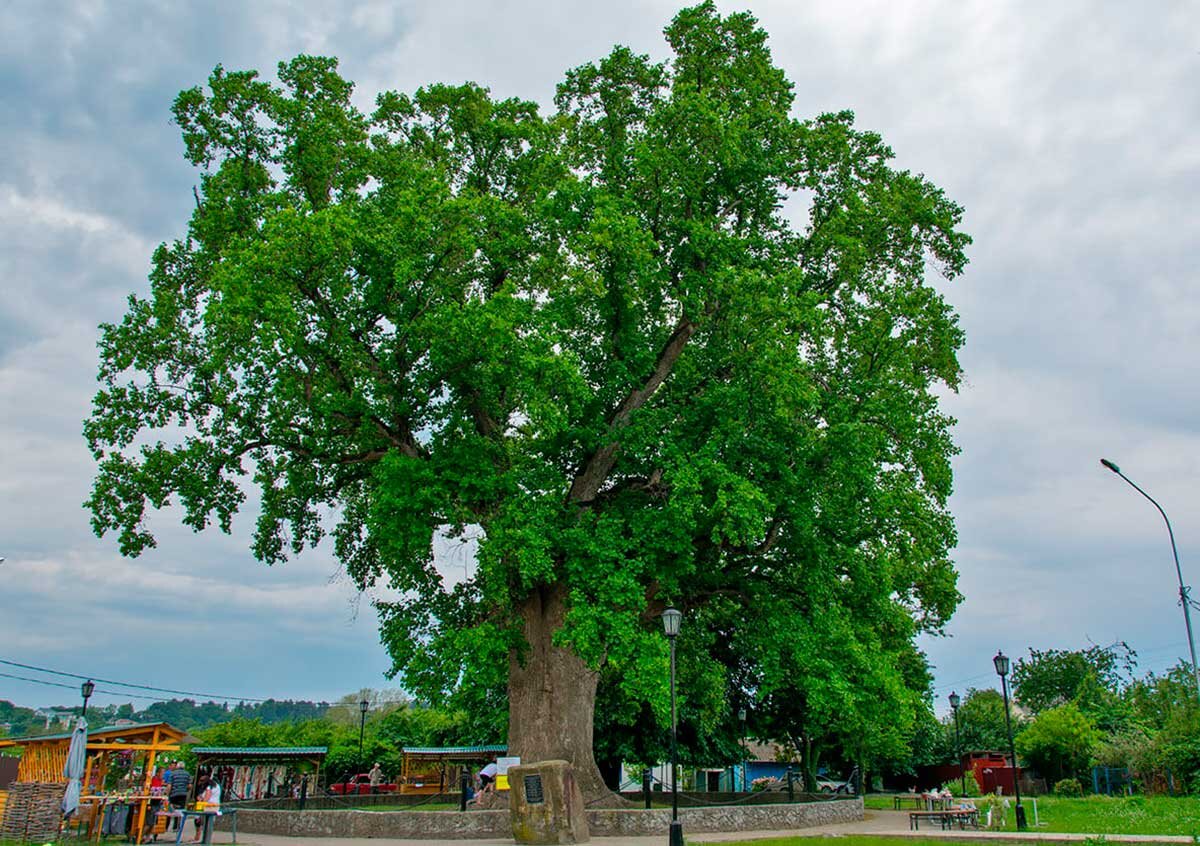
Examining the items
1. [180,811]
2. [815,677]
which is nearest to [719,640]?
[815,677]

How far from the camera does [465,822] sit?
1712 centimetres

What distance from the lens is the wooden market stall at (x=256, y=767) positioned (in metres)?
29.2

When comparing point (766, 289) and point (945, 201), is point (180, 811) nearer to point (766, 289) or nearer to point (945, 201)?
point (766, 289)

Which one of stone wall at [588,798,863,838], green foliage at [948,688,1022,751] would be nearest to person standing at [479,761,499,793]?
stone wall at [588,798,863,838]

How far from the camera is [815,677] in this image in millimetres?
19156

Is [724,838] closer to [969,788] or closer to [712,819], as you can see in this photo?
[712,819]

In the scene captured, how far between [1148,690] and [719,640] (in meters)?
25.0

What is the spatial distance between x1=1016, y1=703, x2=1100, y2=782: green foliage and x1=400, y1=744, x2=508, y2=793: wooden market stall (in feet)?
77.8

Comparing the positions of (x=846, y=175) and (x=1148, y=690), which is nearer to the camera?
(x=846, y=175)

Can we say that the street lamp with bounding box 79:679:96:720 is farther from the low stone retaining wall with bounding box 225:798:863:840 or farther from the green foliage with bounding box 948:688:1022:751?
the green foliage with bounding box 948:688:1022:751

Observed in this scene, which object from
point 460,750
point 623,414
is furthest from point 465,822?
point 460,750

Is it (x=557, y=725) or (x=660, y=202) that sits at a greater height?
(x=660, y=202)

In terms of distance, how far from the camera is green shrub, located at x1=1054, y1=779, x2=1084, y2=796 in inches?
1352

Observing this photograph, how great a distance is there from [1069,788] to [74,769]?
35.4 metres
